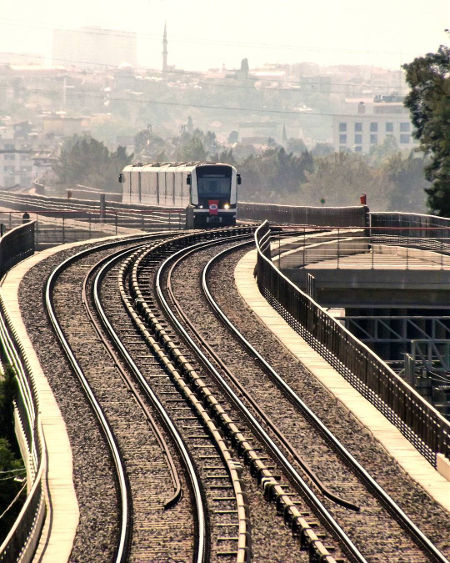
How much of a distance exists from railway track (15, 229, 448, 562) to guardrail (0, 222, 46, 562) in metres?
0.72

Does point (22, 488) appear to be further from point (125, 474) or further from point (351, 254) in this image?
point (351, 254)

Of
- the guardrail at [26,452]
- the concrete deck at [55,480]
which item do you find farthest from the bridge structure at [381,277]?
the concrete deck at [55,480]

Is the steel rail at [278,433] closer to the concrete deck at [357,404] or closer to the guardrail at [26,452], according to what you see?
the concrete deck at [357,404]

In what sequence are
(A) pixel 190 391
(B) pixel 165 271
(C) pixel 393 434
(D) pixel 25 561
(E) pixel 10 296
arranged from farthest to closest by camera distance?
1. (B) pixel 165 271
2. (E) pixel 10 296
3. (A) pixel 190 391
4. (C) pixel 393 434
5. (D) pixel 25 561

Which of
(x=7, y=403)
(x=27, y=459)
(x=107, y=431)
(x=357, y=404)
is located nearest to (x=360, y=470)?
(x=357, y=404)

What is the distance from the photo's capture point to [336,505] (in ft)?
61.2

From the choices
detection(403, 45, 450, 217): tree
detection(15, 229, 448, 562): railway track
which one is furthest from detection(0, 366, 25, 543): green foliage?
detection(403, 45, 450, 217): tree

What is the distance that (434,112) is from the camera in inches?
2795

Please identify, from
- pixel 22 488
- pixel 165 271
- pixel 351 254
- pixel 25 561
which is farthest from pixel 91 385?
pixel 351 254

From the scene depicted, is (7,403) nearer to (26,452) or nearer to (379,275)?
(26,452)

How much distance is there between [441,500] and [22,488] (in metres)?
7.04

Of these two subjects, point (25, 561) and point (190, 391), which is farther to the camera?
point (190, 391)

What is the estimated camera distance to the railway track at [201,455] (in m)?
17.0

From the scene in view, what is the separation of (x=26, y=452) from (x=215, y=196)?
142 ft
